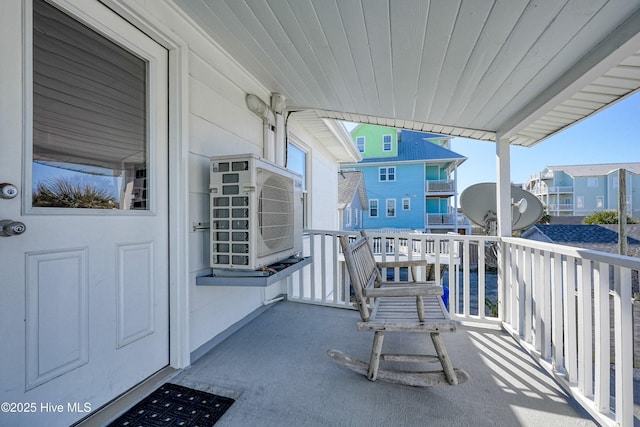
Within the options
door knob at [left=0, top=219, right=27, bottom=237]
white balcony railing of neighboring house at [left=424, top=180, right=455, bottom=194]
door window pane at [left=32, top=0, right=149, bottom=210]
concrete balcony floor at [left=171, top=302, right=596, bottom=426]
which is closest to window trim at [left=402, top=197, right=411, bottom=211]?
white balcony railing of neighboring house at [left=424, top=180, right=455, bottom=194]

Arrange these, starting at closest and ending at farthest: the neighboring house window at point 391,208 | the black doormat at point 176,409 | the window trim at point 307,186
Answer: the black doormat at point 176,409 → the window trim at point 307,186 → the neighboring house window at point 391,208

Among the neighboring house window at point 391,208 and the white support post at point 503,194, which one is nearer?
the white support post at point 503,194

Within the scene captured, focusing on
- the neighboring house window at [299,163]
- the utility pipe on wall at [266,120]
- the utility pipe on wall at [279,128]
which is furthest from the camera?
the neighboring house window at [299,163]

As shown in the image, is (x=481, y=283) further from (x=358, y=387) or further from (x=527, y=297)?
(x=358, y=387)

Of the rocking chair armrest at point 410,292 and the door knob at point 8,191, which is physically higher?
the door knob at point 8,191

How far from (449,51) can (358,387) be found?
223 cm

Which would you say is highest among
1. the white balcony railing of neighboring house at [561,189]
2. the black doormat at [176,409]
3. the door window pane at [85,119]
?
the white balcony railing of neighboring house at [561,189]

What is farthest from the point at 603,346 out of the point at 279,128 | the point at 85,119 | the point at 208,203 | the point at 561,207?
the point at 561,207

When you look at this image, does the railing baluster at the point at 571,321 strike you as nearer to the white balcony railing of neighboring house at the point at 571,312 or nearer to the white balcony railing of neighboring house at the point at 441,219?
the white balcony railing of neighboring house at the point at 571,312

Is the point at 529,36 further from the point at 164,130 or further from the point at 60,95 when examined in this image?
the point at 60,95

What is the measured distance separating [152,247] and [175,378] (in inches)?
33.4

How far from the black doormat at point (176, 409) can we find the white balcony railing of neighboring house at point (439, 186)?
15.2 metres

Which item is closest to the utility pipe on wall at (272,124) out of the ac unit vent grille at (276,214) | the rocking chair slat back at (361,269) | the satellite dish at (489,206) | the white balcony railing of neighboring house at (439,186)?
the ac unit vent grille at (276,214)

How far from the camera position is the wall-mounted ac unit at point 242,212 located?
A: 1.97 meters
